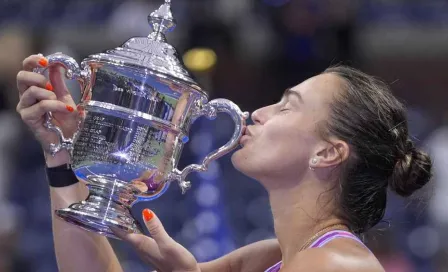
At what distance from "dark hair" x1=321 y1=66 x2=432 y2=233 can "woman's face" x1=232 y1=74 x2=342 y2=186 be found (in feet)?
0.10

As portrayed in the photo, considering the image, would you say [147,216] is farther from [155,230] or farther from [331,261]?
[331,261]

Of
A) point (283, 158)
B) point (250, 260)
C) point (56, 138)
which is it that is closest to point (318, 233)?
point (283, 158)

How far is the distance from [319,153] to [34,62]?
57 cm

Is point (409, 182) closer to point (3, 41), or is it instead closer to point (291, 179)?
point (291, 179)

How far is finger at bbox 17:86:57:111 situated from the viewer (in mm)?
1384

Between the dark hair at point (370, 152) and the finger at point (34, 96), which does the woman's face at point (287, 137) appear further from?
the finger at point (34, 96)

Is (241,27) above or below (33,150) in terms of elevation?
above

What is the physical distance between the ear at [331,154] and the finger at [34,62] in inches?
21.2

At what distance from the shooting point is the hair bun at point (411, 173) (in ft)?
4.80

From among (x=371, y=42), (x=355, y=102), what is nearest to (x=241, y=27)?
(x=371, y=42)

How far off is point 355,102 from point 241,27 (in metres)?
1.61

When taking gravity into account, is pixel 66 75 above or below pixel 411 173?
above

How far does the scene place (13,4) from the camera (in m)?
3.18

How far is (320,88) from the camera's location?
4.83ft
